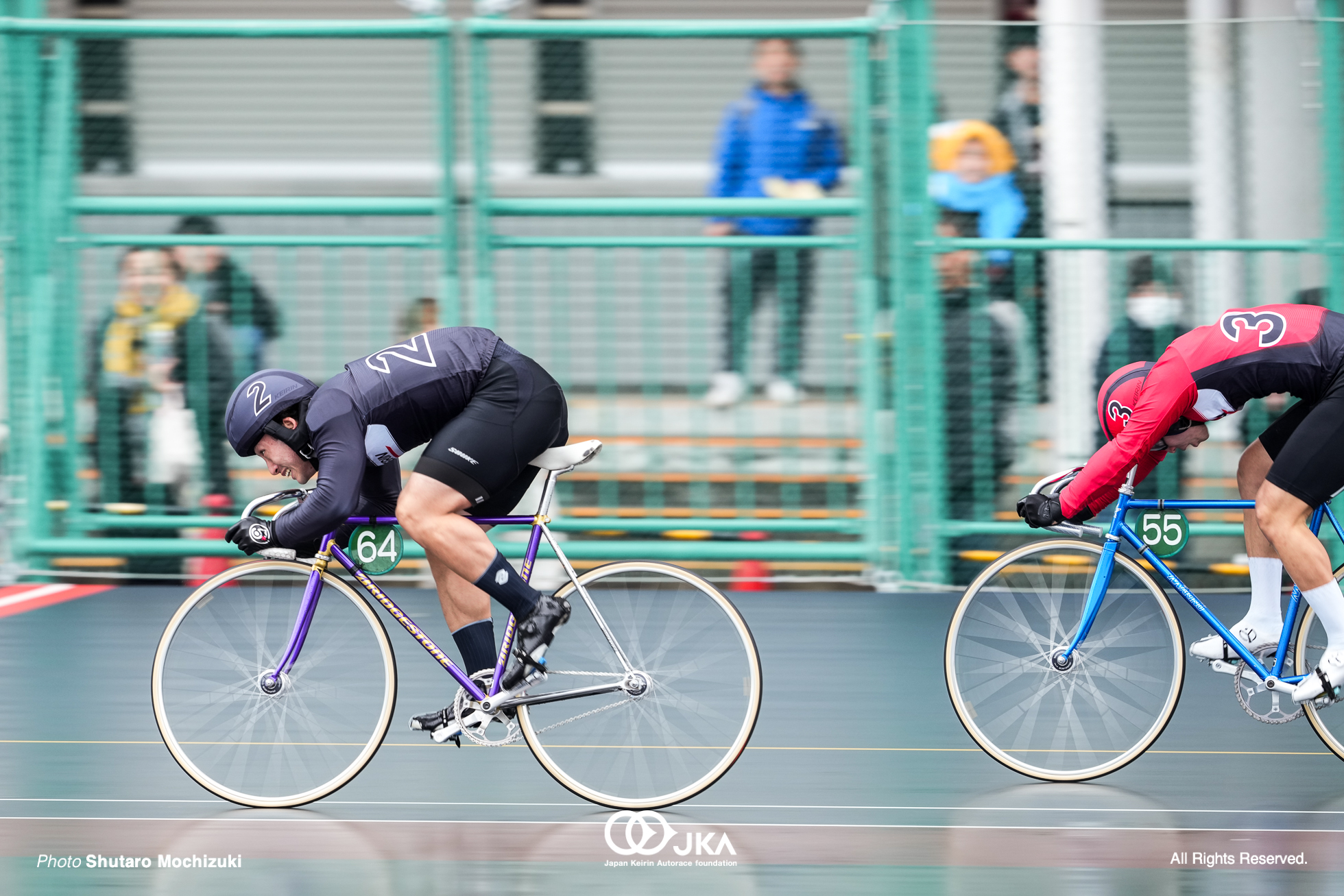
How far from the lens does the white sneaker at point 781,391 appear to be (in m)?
9.01

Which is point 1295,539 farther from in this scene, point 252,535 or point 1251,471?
point 252,535

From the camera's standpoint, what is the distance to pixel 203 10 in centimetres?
1359

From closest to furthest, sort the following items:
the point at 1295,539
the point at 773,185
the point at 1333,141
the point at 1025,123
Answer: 1. the point at 1295,539
2. the point at 1333,141
3. the point at 1025,123
4. the point at 773,185

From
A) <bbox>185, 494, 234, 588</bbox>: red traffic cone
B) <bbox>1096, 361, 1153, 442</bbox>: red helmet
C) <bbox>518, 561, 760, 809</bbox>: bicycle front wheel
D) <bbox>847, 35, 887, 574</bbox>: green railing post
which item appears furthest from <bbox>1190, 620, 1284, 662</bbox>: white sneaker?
<bbox>185, 494, 234, 588</bbox>: red traffic cone

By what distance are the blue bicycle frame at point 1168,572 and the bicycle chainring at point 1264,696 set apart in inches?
1.0

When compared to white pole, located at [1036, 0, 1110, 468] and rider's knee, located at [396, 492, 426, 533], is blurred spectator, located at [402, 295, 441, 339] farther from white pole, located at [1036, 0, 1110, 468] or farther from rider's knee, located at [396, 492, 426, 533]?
rider's knee, located at [396, 492, 426, 533]

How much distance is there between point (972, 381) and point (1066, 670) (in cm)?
345

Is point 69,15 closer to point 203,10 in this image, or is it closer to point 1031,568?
point 203,10

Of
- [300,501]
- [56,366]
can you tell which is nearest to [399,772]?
[300,501]

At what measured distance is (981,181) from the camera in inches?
354

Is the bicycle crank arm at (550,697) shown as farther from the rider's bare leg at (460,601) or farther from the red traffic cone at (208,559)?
the red traffic cone at (208,559)

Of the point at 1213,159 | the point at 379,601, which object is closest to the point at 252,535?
the point at 379,601

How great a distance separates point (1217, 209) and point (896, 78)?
6.04 ft

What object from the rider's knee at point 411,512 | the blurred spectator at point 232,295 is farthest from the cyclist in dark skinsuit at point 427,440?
the blurred spectator at point 232,295
